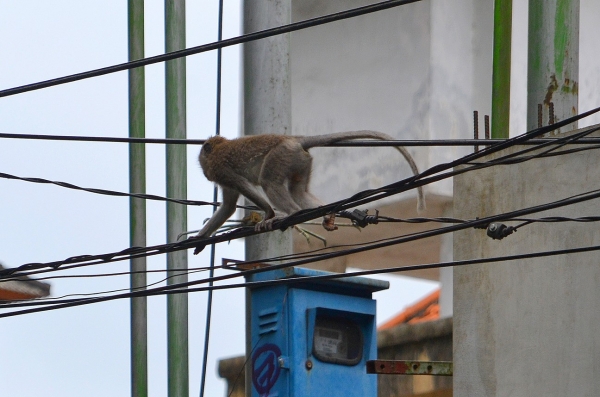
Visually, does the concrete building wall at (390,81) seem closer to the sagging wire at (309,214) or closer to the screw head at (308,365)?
the screw head at (308,365)

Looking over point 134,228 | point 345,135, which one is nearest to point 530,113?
point 345,135

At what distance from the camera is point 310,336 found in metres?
9.41

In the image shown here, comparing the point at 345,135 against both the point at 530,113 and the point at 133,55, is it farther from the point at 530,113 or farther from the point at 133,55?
the point at 133,55

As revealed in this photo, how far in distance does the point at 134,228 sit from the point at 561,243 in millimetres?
4236

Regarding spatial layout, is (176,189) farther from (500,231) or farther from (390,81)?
(390,81)

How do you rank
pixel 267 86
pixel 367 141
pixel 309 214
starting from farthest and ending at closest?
pixel 267 86 → pixel 367 141 → pixel 309 214

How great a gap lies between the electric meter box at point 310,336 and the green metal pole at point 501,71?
160 centimetres

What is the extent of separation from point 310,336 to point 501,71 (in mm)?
2700

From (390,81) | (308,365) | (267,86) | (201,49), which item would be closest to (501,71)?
(267,86)

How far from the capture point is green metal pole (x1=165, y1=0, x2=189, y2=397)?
35.7ft

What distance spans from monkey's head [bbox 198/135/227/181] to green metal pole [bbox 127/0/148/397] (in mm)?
1269

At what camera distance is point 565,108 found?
30.6 ft

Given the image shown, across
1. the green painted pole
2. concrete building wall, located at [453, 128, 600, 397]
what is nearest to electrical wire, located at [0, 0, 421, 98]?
concrete building wall, located at [453, 128, 600, 397]

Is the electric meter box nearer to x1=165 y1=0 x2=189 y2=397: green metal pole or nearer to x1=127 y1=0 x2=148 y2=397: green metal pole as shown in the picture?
x1=165 y1=0 x2=189 y2=397: green metal pole
